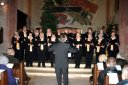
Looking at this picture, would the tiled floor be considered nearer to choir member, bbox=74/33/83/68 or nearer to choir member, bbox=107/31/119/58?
choir member, bbox=74/33/83/68

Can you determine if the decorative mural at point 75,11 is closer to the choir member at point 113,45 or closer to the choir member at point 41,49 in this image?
the choir member at point 41,49

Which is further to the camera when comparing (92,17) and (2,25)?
(92,17)

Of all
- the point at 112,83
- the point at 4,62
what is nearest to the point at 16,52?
the point at 4,62

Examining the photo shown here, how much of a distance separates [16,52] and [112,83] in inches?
277

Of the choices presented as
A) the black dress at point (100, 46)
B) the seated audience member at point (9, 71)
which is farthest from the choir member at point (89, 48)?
the seated audience member at point (9, 71)

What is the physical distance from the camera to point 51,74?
45.6 ft

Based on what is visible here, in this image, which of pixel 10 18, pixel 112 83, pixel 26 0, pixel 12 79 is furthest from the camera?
pixel 26 0

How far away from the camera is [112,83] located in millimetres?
8328

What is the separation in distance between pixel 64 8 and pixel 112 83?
12.4m

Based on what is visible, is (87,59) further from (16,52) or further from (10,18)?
(10,18)

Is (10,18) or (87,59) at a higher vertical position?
(10,18)

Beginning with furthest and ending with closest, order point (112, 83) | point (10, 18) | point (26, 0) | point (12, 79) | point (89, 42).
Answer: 1. point (26, 0)
2. point (10, 18)
3. point (89, 42)
4. point (12, 79)
5. point (112, 83)

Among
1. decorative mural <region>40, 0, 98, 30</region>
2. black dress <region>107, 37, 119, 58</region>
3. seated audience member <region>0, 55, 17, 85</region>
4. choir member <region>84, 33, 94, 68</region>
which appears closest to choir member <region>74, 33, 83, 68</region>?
choir member <region>84, 33, 94, 68</region>

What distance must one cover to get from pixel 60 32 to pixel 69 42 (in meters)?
1.00
